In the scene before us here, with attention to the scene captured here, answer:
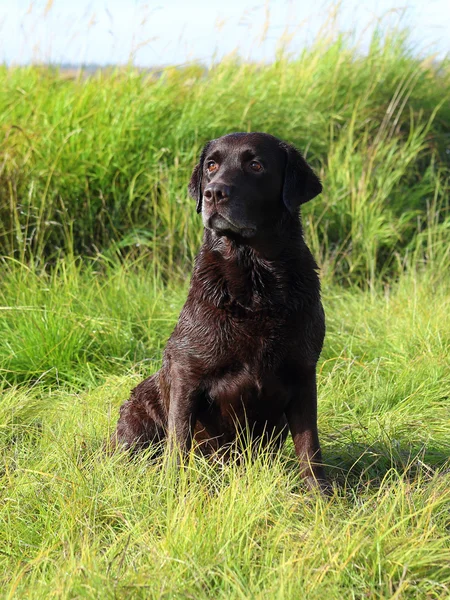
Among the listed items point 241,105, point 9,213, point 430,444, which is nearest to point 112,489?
point 430,444

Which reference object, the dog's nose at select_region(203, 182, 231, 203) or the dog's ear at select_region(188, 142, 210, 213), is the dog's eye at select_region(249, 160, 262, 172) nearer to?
the dog's nose at select_region(203, 182, 231, 203)

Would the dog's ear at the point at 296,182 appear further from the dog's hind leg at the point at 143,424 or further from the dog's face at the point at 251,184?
the dog's hind leg at the point at 143,424

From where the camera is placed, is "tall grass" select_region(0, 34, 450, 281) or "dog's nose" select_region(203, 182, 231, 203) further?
"tall grass" select_region(0, 34, 450, 281)

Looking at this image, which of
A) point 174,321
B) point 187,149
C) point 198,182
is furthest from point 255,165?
point 187,149

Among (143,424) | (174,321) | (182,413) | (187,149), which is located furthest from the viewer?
(187,149)

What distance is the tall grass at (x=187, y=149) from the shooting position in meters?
5.91

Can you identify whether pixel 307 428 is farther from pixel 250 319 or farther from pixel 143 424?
pixel 143 424

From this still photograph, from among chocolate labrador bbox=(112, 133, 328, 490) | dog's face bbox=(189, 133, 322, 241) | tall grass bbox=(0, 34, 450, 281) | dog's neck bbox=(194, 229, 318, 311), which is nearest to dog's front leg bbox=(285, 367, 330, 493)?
chocolate labrador bbox=(112, 133, 328, 490)

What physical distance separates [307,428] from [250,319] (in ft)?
1.50

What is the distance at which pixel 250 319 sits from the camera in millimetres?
3057

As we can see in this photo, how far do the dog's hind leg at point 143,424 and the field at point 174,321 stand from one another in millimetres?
139

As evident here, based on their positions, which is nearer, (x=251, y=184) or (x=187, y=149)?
(x=251, y=184)

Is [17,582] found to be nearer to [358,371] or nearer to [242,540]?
[242,540]

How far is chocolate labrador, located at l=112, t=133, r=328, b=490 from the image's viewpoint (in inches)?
119
